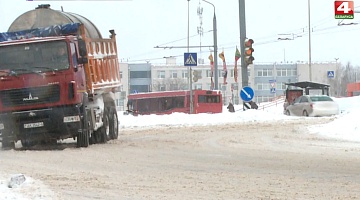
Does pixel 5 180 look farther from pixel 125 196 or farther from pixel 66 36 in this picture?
pixel 66 36

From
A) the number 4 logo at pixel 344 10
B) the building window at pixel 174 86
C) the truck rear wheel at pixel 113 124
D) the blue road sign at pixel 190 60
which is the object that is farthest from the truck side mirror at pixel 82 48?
the building window at pixel 174 86

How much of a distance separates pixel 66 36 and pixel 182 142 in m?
4.60

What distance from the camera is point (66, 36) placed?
17.2 meters

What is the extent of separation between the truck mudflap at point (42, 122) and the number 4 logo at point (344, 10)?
946 inches

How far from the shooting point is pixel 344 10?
1495 inches

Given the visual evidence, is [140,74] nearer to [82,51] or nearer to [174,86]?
[174,86]

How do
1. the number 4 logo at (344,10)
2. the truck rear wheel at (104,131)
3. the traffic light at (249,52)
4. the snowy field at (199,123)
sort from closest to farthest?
the snowy field at (199,123) → the truck rear wheel at (104,131) → the traffic light at (249,52) → the number 4 logo at (344,10)

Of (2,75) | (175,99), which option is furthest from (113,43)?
(175,99)

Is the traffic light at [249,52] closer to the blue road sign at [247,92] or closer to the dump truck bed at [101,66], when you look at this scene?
the blue road sign at [247,92]

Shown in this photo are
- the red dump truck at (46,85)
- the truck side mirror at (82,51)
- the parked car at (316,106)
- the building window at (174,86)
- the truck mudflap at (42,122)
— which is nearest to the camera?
the red dump truck at (46,85)

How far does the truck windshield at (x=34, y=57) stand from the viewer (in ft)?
54.9

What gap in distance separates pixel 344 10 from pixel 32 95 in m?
25.2

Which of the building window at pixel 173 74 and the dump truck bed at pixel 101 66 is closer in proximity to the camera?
the dump truck bed at pixel 101 66

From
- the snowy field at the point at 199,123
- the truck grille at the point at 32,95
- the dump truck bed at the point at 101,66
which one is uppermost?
the dump truck bed at the point at 101,66
